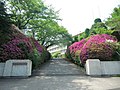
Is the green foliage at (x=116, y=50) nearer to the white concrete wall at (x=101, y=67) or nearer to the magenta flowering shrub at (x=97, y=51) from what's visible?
the magenta flowering shrub at (x=97, y=51)

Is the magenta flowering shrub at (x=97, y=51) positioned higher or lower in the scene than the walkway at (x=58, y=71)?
higher

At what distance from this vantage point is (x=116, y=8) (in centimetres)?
1389

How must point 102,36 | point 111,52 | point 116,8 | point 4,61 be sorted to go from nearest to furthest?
point 4,61 < point 111,52 < point 102,36 < point 116,8

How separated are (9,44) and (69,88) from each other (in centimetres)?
570

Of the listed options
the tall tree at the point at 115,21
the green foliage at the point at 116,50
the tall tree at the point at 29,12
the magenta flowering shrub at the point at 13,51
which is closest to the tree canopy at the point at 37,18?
the tall tree at the point at 29,12

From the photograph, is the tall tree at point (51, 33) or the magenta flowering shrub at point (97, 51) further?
the tall tree at point (51, 33)

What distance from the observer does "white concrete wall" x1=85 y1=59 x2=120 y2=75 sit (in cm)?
945

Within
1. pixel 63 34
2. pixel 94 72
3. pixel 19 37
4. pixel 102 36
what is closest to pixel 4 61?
pixel 19 37

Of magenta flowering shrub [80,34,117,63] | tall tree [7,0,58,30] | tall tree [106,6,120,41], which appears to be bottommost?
magenta flowering shrub [80,34,117,63]

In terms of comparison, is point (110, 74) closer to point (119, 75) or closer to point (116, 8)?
point (119, 75)

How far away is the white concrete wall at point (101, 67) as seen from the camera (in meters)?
9.45

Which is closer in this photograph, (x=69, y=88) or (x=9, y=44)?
(x=69, y=88)

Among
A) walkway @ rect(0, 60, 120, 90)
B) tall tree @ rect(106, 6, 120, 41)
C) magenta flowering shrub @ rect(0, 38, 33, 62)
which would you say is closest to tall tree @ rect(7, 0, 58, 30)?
magenta flowering shrub @ rect(0, 38, 33, 62)

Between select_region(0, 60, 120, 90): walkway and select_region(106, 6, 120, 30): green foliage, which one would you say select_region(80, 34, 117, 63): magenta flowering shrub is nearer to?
select_region(0, 60, 120, 90): walkway
